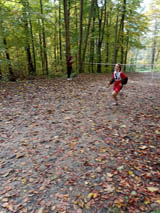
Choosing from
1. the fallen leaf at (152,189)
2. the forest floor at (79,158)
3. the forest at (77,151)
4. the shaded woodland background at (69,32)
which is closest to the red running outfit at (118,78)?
the forest at (77,151)

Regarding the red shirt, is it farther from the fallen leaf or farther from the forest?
the fallen leaf

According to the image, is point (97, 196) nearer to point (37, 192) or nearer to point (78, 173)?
point (78, 173)

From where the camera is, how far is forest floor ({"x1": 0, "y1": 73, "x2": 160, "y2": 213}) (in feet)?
8.21

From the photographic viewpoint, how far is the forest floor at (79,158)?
250 centimetres

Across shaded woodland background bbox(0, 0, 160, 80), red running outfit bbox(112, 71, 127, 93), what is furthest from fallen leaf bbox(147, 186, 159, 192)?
shaded woodland background bbox(0, 0, 160, 80)

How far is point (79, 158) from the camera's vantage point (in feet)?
11.5

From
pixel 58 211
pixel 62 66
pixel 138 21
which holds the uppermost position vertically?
pixel 138 21

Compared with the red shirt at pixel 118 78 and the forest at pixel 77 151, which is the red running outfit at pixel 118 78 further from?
the forest at pixel 77 151

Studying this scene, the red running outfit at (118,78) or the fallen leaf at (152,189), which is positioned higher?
the red running outfit at (118,78)

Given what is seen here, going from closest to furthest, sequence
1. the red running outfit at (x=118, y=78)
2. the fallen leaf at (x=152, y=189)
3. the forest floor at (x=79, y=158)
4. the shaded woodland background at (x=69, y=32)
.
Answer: the forest floor at (x=79, y=158) < the fallen leaf at (x=152, y=189) < the red running outfit at (x=118, y=78) < the shaded woodland background at (x=69, y=32)

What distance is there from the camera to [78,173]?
3094mm

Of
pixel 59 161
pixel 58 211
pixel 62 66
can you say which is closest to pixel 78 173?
pixel 59 161

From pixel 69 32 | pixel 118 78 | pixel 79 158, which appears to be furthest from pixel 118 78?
pixel 69 32

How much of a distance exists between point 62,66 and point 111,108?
38.5ft
